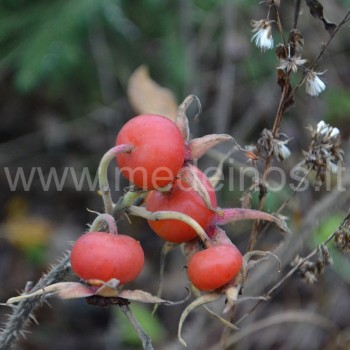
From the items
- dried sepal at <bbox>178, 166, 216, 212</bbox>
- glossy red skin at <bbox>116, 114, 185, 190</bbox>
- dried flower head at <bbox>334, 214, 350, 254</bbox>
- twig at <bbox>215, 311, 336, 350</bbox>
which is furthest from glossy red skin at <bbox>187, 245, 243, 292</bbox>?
twig at <bbox>215, 311, 336, 350</bbox>

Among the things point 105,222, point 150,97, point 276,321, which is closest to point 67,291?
point 105,222

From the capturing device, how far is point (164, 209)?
1.74m

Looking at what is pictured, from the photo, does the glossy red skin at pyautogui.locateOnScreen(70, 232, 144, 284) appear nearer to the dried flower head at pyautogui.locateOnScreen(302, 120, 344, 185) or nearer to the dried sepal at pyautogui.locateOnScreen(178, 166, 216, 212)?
the dried sepal at pyautogui.locateOnScreen(178, 166, 216, 212)

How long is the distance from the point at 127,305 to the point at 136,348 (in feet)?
6.46

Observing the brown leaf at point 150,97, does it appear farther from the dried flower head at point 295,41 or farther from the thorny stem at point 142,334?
the thorny stem at point 142,334

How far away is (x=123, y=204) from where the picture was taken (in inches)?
70.3

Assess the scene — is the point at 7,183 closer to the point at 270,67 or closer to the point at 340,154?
the point at 270,67

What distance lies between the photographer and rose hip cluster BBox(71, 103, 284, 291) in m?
1.63

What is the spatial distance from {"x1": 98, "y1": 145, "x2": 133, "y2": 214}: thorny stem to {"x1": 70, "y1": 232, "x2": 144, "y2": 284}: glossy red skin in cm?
13

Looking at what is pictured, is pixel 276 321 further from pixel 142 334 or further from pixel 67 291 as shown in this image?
pixel 67 291

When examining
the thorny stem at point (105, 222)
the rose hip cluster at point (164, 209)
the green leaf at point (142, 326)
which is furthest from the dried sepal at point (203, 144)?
the green leaf at point (142, 326)

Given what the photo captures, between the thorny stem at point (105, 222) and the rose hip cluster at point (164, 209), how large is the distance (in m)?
0.01

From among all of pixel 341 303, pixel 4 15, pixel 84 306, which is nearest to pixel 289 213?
pixel 341 303

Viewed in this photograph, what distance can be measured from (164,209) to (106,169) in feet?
0.62
